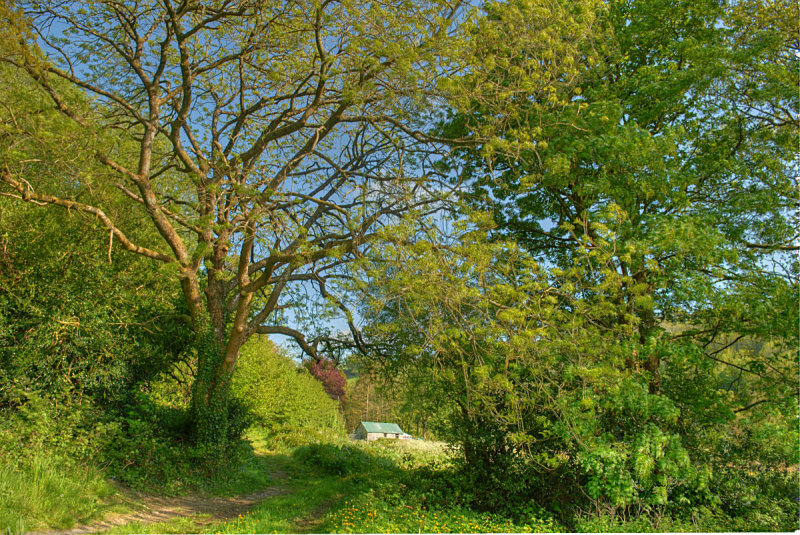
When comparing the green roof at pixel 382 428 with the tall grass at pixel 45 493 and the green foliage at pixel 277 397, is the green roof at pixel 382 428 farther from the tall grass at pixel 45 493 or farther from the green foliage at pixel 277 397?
the tall grass at pixel 45 493

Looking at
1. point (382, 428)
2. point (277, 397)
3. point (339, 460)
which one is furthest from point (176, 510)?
point (382, 428)

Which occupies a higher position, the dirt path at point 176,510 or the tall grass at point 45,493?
the tall grass at point 45,493

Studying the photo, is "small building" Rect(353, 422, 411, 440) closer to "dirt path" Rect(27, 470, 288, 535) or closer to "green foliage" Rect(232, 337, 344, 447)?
"green foliage" Rect(232, 337, 344, 447)

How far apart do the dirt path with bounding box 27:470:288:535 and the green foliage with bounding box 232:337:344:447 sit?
5776mm

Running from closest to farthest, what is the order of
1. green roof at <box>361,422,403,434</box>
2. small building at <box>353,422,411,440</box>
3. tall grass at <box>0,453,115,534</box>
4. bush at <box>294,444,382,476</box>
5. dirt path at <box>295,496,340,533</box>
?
tall grass at <box>0,453,115,534</box>
dirt path at <box>295,496,340,533</box>
bush at <box>294,444,382,476</box>
small building at <box>353,422,411,440</box>
green roof at <box>361,422,403,434</box>

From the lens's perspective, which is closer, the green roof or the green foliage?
the green foliage

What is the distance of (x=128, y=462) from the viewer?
342 inches

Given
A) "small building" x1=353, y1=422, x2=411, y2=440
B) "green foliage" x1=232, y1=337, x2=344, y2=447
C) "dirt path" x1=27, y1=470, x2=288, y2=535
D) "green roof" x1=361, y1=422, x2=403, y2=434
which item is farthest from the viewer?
"green roof" x1=361, y1=422, x2=403, y2=434

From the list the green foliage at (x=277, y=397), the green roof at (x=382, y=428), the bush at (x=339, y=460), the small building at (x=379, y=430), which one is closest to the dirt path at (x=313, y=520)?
the bush at (x=339, y=460)

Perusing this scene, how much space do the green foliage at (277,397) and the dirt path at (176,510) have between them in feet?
19.0

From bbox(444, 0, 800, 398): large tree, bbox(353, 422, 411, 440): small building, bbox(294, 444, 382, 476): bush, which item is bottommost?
bbox(353, 422, 411, 440): small building

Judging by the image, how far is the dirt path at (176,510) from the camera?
20.9 ft

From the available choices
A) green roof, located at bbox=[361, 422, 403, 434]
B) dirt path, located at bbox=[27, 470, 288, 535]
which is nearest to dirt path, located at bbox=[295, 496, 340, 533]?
dirt path, located at bbox=[27, 470, 288, 535]

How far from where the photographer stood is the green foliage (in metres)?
16.6
